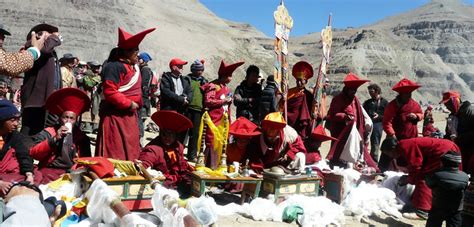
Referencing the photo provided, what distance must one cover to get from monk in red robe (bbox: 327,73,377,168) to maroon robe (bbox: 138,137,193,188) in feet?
7.85

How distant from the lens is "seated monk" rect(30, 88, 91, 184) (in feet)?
15.0

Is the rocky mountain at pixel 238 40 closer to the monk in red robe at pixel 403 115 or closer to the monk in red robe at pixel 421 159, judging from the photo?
the monk in red robe at pixel 403 115

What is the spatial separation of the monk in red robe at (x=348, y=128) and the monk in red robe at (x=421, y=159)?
1.08 m

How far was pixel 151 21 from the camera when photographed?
3061 inches

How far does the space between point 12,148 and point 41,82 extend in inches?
38.2

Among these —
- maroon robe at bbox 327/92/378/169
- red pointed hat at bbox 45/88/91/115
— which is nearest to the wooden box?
maroon robe at bbox 327/92/378/169

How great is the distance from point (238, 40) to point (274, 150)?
8072 centimetres

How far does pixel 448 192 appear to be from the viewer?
464 centimetres

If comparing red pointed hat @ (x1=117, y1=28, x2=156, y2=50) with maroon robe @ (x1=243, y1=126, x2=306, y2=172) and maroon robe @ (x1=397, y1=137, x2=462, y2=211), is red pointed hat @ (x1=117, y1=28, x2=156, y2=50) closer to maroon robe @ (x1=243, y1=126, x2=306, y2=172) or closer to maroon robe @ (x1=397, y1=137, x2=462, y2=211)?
maroon robe @ (x1=243, y1=126, x2=306, y2=172)

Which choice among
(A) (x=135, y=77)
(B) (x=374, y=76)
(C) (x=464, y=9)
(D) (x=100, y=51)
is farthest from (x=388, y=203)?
(C) (x=464, y=9)

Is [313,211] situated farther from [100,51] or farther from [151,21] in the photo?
[151,21]

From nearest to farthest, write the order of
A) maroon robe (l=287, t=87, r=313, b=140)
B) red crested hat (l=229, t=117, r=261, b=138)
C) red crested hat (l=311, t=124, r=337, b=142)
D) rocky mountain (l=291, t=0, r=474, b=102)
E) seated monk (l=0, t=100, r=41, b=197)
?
seated monk (l=0, t=100, r=41, b=197), red crested hat (l=229, t=117, r=261, b=138), red crested hat (l=311, t=124, r=337, b=142), maroon robe (l=287, t=87, r=313, b=140), rocky mountain (l=291, t=0, r=474, b=102)

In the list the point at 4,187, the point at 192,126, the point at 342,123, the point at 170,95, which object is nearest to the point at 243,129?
the point at 192,126

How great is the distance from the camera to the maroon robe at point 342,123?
6.80 metres
